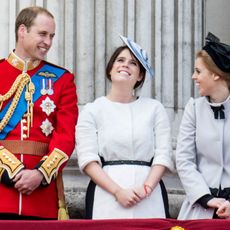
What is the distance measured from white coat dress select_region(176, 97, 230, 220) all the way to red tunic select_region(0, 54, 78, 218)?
664mm

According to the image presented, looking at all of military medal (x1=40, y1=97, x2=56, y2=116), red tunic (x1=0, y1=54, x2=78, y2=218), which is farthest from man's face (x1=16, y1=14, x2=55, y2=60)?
military medal (x1=40, y1=97, x2=56, y2=116)

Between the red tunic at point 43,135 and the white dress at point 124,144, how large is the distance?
0.08 m

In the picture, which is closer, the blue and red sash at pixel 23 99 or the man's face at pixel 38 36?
the blue and red sash at pixel 23 99

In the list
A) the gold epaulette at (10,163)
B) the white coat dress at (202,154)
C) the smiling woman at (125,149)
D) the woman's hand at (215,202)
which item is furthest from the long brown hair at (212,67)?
the gold epaulette at (10,163)

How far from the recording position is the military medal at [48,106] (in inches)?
258

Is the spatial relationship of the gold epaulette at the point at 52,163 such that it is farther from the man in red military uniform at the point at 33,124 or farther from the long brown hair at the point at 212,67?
the long brown hair at the point at 212,67

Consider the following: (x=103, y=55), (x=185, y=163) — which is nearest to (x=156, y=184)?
(x=185, y=163)

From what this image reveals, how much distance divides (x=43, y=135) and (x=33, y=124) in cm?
9

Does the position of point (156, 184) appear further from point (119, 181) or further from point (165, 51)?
point (165, 51)

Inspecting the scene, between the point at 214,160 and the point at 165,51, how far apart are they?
196cm

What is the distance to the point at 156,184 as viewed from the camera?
6.45 m

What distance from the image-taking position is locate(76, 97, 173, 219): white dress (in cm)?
641

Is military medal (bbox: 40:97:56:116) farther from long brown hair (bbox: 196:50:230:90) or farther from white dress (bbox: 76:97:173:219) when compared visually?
long brown hair (bbox: 196:50:230:90)

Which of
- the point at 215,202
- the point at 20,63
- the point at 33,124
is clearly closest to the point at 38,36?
the point at 20,63
